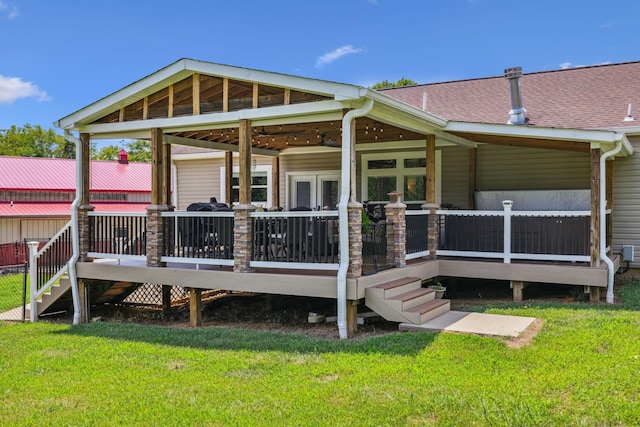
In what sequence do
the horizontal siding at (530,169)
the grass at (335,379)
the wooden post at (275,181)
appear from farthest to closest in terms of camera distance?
the wooden post at (275,181)
the horizontal siding at (530,169)
the grass at (335,379)

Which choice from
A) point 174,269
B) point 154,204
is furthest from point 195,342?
point 154,204

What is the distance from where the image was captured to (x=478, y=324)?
6.95m

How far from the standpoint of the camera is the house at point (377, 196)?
24.6 feet

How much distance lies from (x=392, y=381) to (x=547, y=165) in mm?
7576

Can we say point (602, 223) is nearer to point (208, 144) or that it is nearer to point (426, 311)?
point (426, 311)

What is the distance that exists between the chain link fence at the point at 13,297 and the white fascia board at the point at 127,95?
287cm

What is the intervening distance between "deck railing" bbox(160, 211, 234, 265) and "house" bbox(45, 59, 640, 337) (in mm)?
26

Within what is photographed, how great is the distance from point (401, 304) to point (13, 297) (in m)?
10.1

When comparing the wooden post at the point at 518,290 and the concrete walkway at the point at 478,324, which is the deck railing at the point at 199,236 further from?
the wooden post at the point at 518,290

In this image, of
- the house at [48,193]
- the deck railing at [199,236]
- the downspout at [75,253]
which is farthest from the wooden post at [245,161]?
the house at [48,193]

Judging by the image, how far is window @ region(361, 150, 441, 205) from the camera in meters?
12.1

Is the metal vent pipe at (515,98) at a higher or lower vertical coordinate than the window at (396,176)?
higher

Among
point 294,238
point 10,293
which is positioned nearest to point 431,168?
point 294,238

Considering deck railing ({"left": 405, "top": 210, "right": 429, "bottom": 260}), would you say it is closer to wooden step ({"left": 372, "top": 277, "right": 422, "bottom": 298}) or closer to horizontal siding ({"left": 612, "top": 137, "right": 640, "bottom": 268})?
wooden step ({"left": 372, "top": 277, "right": 422, "bottom": 298})
